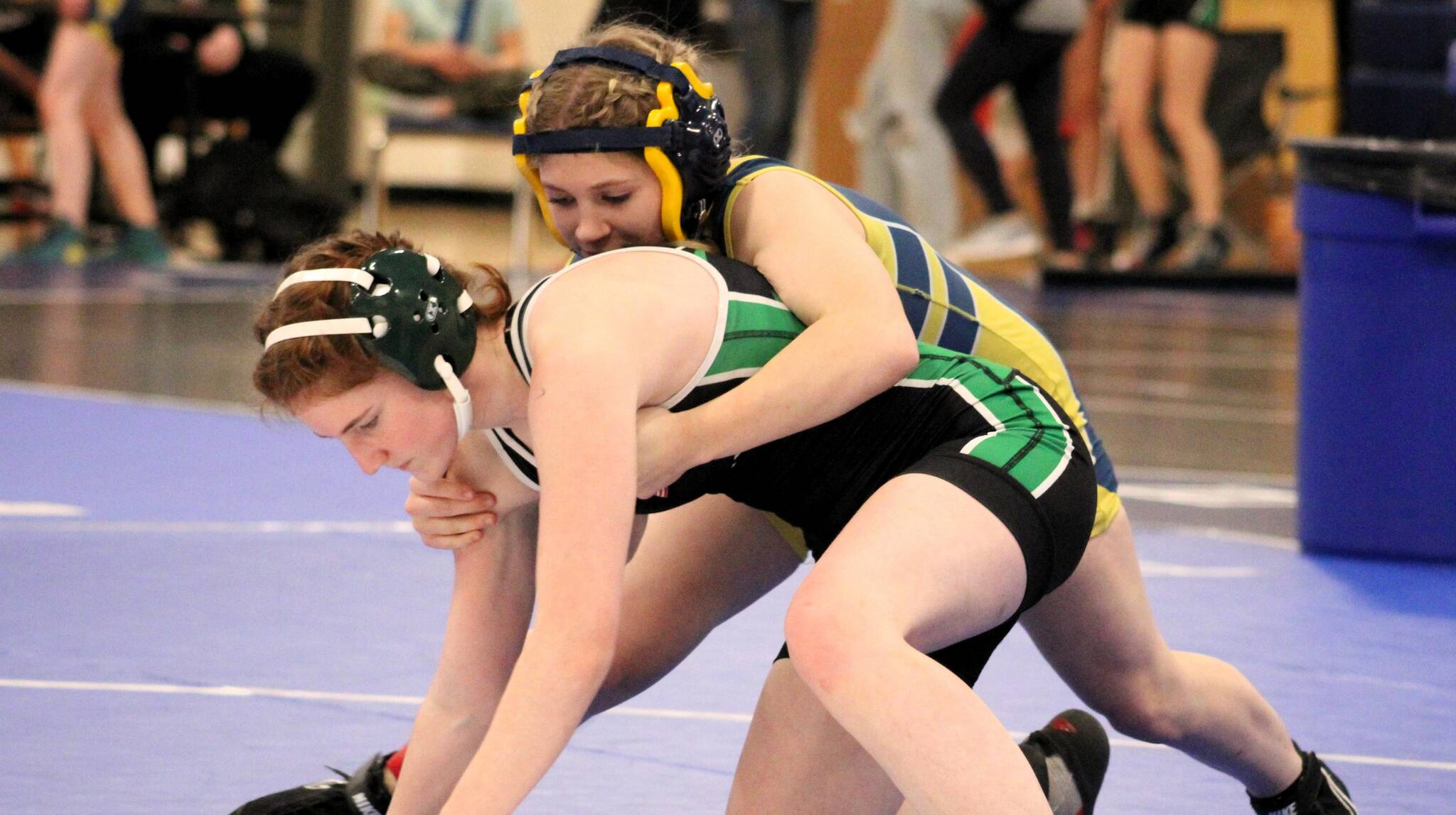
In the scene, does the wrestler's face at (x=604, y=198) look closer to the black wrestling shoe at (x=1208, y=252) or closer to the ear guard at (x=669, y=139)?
the ear guard at (x=669, y=139)

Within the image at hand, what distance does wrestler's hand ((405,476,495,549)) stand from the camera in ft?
7.88

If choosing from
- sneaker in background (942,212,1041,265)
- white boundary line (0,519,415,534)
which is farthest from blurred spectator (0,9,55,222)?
white boundary line (0,519,415,534)

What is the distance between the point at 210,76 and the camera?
10867 mm

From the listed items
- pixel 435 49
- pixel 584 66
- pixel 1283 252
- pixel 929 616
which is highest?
pixel 584 66

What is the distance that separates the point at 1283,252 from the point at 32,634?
911 cm

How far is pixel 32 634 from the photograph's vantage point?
3701 millimetres

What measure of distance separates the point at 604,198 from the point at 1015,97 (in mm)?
7496

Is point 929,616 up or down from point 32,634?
up

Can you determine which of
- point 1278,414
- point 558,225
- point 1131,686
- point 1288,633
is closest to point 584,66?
point 558,225

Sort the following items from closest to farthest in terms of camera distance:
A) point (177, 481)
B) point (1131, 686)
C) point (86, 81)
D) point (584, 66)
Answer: point (584, 66), point (1131, 686), point (177, 481), point (86, 81)

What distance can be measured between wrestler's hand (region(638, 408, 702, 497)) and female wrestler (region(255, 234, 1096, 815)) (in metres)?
0.03

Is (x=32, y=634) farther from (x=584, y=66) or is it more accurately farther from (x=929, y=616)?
(x=929, y=616)

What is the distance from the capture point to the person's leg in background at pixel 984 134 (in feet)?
30.8

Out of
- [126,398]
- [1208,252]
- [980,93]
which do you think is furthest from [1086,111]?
[126,398]
